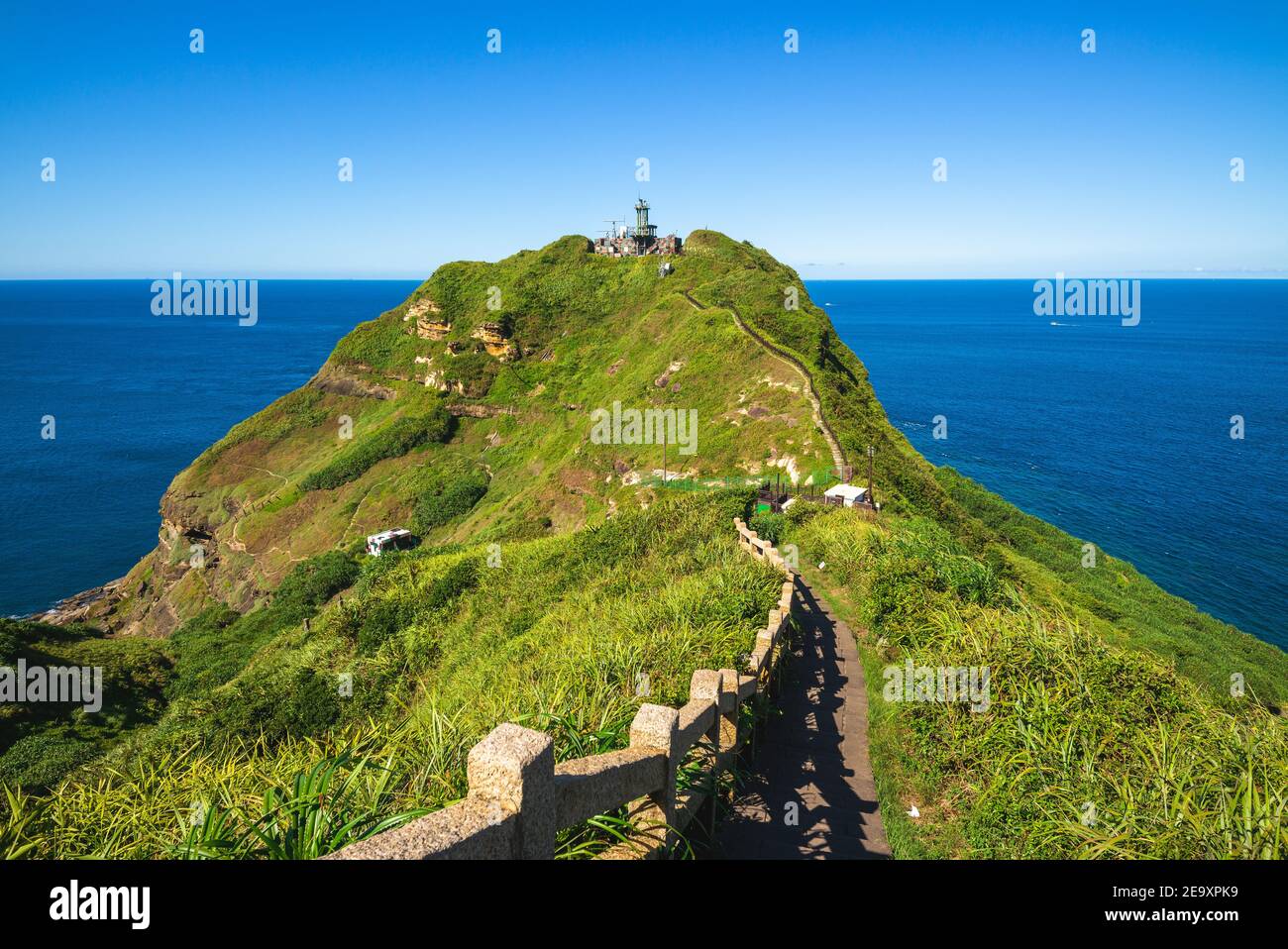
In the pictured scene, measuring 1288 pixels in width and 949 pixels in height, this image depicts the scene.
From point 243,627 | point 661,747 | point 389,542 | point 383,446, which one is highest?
point 383,446

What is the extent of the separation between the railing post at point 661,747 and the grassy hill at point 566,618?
507mm

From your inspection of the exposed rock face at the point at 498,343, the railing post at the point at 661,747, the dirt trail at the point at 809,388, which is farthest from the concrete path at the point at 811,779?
the exposed rock face at the point at 498,343

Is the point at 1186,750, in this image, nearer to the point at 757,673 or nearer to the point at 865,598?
the point at 757,673

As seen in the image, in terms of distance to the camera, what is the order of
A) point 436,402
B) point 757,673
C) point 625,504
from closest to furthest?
1. point 757,673
2. point 625,504
3. point 436,402

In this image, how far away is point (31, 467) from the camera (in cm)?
8788

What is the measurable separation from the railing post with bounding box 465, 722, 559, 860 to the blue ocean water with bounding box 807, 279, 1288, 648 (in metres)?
54.8

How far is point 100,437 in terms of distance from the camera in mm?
101875

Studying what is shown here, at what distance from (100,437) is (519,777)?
131 m

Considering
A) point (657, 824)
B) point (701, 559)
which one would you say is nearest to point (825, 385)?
point (701, 559)

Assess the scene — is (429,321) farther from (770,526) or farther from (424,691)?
(424,691)

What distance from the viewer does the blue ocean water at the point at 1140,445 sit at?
168 ft

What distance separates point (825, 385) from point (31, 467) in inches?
4178

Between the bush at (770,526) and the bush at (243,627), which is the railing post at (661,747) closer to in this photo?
the bush at (770,526)

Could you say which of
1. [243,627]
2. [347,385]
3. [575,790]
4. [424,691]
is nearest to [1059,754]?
[575,790]
